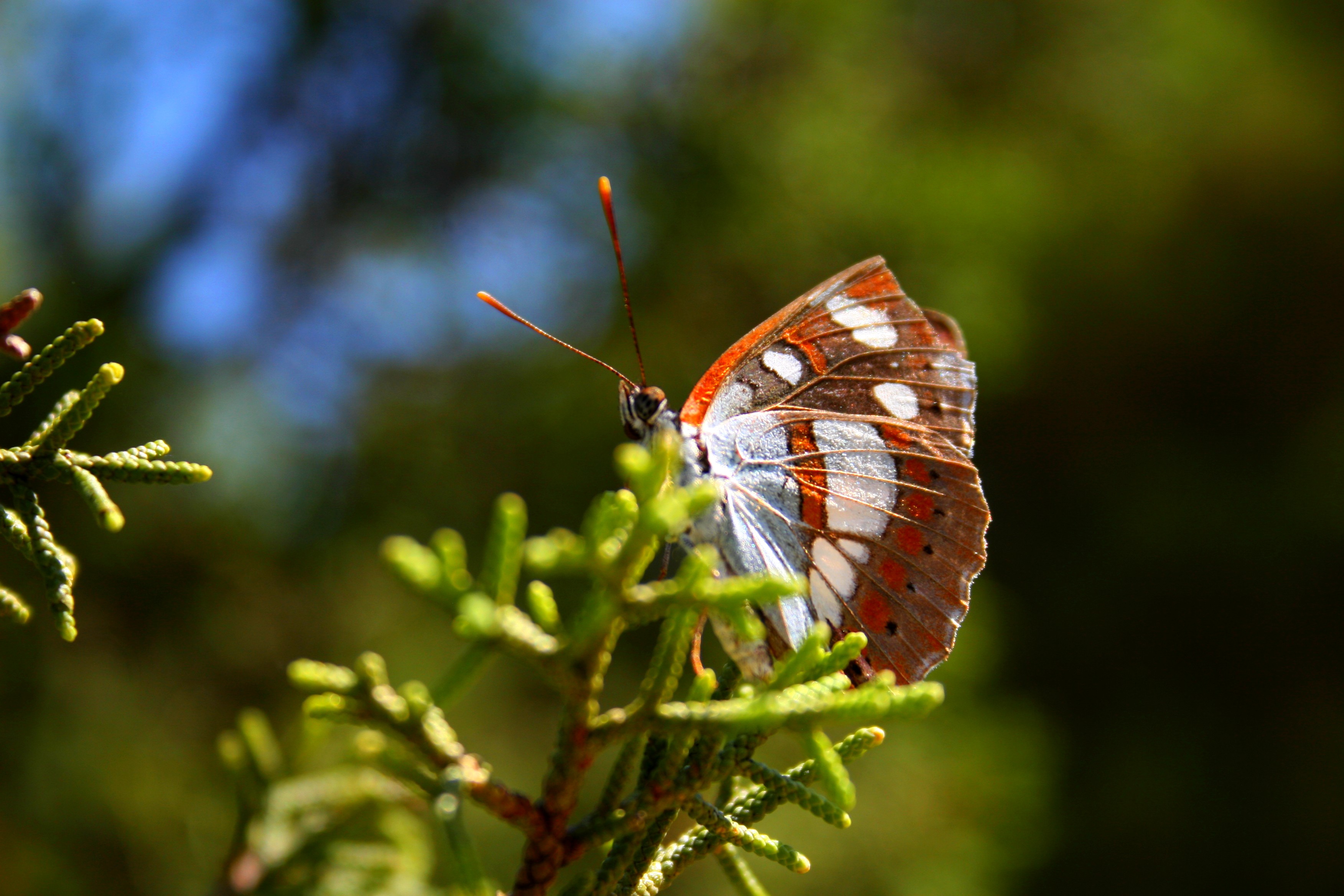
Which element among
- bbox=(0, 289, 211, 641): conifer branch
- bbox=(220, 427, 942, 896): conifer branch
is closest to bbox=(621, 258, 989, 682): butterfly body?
bbox=(220, 427, 942, 896): conifer branch

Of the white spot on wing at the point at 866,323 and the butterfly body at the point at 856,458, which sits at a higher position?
the white spot on wing at the point at 866,323

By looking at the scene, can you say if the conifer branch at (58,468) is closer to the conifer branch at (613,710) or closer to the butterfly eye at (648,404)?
the conifer branch at (613,710)

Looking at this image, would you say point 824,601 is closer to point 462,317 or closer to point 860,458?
point 860,458

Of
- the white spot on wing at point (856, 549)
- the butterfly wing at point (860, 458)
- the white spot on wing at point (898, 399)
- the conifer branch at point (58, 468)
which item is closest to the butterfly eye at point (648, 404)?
the butterfly wing at point (860, 458)

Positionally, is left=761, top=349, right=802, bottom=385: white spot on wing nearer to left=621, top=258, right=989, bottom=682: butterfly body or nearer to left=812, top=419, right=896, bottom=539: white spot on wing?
left=621, top=258, right=989, bottom=682: butterfly body

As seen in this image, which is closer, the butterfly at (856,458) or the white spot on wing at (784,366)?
the butterfly at (856,458)

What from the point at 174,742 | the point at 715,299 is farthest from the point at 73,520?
the point at 715,299

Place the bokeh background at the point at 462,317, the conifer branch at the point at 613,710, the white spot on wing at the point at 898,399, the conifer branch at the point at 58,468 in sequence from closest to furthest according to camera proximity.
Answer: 1. the conifer branch at the point at 613,710
2. the conifer branch at the point at 58,468
3. the white spot on wing at the point at 898,399
4. the bokeh background at the point at 462,317

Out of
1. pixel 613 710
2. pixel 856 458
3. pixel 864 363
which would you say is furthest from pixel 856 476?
pixel 613 710
